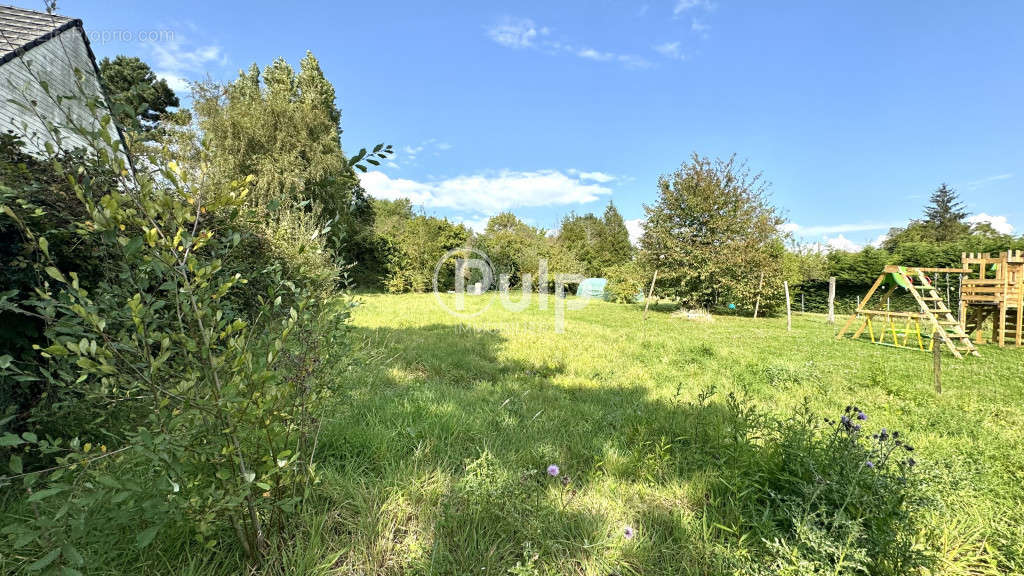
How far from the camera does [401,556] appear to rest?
165 cm

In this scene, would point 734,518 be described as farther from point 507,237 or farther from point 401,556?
point 507,237

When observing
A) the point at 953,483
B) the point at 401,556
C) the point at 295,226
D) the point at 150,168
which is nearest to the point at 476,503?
the point at 401,556

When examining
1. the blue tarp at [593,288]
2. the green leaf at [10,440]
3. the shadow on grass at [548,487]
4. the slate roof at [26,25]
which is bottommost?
the shadow on grass at [548,487]

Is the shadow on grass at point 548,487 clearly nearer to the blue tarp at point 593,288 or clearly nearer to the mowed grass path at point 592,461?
the mowed grass path at point 592,461

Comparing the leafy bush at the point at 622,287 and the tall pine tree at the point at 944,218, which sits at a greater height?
the tall pine tree at the point at 944,218

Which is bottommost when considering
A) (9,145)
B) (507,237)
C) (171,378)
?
(171,378)

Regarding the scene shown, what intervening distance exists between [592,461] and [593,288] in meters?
21.5

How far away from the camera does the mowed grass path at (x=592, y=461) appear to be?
5.59ft

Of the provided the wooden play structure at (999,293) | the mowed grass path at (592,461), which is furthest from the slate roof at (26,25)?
the wooden play structure at (999,293)

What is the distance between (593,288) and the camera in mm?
23547

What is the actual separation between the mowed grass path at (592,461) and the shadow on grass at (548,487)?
0.03 feet

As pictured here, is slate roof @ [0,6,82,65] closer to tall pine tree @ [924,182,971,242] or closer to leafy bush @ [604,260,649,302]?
leafy bush @ [604,260,649,302]

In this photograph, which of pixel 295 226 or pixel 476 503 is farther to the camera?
pixel 295 226

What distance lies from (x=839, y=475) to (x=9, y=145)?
491cm
